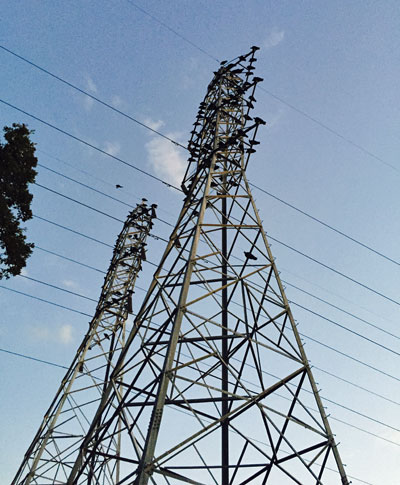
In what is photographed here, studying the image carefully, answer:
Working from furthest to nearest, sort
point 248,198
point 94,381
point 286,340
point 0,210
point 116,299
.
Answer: point 116,299, point 94,381, point 0,210, point 248,198, point 286,340

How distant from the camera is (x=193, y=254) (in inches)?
308

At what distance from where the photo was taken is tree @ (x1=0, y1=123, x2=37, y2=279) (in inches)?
470

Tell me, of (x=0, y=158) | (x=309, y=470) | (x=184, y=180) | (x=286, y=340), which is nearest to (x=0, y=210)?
(x=0, y=158)

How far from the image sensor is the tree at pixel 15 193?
11930mm

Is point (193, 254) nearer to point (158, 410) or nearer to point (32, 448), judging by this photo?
point (158, 410)

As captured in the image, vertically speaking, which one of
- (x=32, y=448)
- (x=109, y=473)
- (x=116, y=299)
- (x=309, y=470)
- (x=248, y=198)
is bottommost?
(x=309, y=470)

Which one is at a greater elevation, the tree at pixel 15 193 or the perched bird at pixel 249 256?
the tree at pixel 15 193

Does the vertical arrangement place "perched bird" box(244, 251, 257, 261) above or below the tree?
below

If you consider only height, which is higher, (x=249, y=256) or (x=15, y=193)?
(x=15, y=193)

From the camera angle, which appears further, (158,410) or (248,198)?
(248,198)

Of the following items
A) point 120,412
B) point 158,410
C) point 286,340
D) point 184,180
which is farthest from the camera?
point 184,180

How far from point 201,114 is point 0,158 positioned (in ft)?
23.7

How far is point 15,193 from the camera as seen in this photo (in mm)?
12289

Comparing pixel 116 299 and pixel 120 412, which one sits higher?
pixel 116 299
